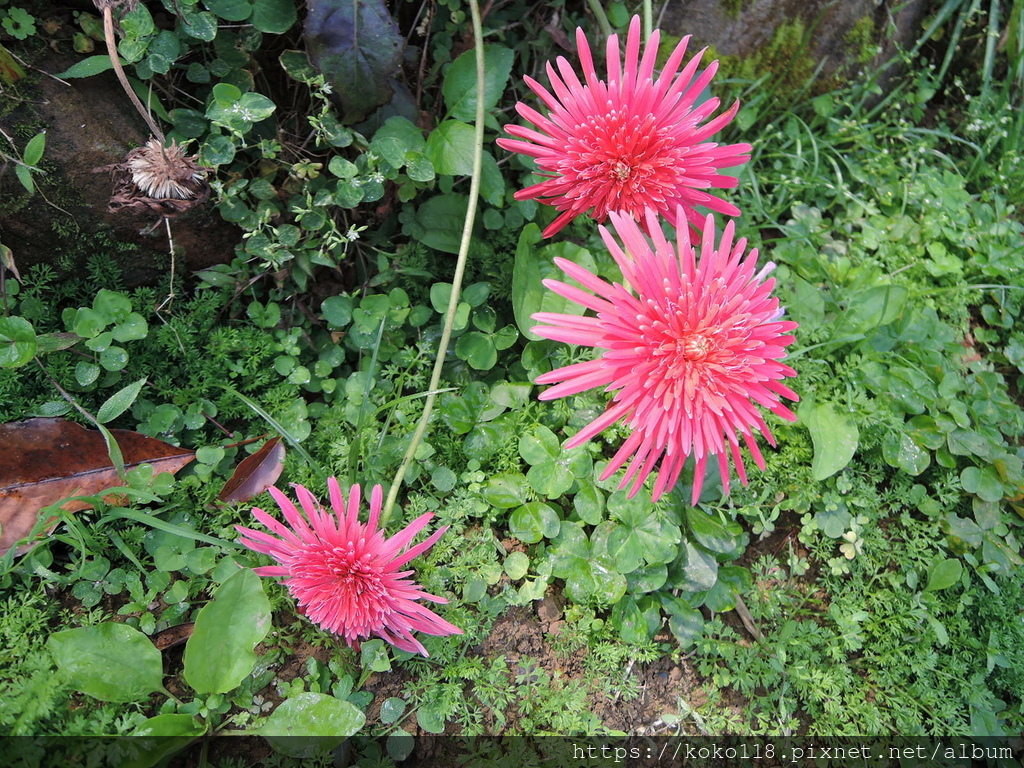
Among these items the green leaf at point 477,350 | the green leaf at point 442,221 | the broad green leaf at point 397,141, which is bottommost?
the green leaf at point 477,350

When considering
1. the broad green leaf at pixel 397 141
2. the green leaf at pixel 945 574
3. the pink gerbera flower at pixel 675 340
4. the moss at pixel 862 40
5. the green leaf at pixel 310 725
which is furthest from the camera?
the moss at pixel 862 40

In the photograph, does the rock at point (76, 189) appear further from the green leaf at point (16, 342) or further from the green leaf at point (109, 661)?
the green leaf at point (109, 661)

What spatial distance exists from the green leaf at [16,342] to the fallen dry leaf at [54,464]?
0.52 feet

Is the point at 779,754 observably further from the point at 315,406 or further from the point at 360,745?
the point at 315,406

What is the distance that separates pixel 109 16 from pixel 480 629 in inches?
63.6

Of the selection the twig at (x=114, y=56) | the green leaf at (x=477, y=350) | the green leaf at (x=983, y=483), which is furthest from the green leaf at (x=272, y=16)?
the green leaf at (x=983, y=483)

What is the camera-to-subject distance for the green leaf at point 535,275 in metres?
1.75

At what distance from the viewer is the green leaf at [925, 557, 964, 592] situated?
182 centimetres

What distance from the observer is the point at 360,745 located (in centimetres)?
153

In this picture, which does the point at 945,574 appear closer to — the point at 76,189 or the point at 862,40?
the point at 862,40

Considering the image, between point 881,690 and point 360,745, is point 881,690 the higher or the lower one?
the higher one

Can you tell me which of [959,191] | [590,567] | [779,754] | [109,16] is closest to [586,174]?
Result: [590,567]

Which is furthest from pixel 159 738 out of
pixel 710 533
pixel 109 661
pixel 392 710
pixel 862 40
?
pixel 862 40

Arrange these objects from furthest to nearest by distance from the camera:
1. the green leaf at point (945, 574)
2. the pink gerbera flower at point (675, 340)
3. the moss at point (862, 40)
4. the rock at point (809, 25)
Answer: the moss at point (862, 40), the rock at point (809, 25), the green leaf at point (945, 574), the pink gerbera flower at point (675, 340)
